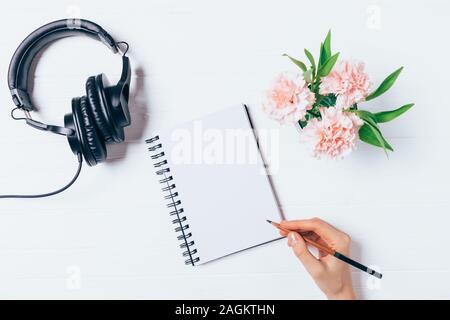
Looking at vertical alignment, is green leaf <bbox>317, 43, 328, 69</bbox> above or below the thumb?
above

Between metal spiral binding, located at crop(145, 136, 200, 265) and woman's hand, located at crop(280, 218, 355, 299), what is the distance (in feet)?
0.57

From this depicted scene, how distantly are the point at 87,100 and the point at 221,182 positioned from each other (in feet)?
0.89

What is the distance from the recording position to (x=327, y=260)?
0.74 metres

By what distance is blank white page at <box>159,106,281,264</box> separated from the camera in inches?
31.0

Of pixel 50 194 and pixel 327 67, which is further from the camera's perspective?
pixel 50 194

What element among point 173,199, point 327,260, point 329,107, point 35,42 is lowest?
point 327,260

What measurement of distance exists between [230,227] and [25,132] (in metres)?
0.42

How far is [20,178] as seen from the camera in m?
0.80

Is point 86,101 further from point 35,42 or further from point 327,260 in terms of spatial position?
point 327,260

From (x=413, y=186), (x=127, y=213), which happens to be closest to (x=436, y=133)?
(x=413, y=186)

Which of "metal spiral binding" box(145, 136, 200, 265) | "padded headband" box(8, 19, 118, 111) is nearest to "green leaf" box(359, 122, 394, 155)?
"metal spiral binding" box(145, 136, 200, 265)

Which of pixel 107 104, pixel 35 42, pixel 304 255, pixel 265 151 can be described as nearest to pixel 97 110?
pixel 107 104

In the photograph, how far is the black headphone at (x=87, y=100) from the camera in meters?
0.70

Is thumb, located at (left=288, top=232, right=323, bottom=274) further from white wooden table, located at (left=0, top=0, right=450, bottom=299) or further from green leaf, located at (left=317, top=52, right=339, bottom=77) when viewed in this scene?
green leaf, located at (left=317, top=52, right=339, bottom=77)
